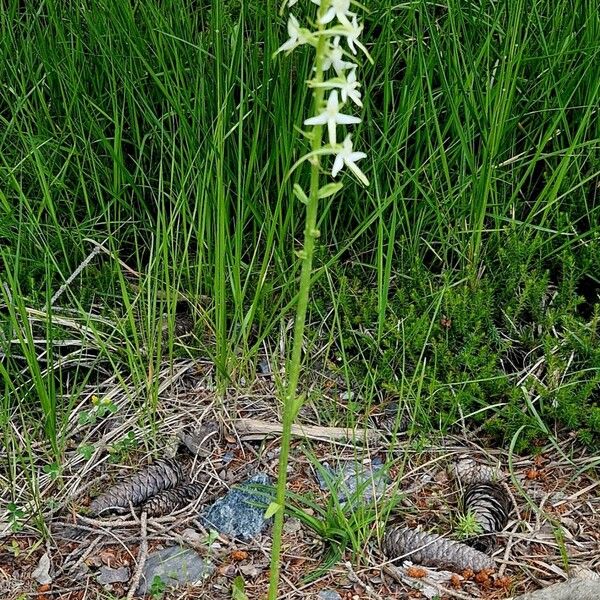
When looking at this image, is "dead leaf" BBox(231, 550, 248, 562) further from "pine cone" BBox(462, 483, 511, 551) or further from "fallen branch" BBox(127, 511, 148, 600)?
"pine cone" BBox(462, 483, 511, 551)

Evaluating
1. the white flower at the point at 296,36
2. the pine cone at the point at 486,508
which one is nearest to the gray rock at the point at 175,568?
the pine cone at the point at 486,508

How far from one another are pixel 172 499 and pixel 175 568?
0.75ft

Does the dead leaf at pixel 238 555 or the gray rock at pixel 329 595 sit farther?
the dead leaf at pixel 238 555

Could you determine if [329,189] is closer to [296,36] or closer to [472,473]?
[296,36]

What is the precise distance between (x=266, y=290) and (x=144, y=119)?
0.84 meters

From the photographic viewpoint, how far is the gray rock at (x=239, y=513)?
2238 mm

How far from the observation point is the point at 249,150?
293 centimetres

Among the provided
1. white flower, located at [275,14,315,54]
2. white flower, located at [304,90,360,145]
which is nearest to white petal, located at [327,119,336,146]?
white flower, located at [304,90,360,145]

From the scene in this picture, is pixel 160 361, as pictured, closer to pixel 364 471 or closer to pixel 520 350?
pixel 364 471

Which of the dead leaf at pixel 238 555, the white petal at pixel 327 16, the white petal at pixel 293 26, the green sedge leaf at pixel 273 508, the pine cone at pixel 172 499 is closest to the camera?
the white petal at pixel 327 16

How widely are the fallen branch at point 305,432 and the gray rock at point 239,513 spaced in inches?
8.7

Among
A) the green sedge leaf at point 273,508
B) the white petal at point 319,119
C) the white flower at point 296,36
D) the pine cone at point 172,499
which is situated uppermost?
the white flower at point 296,36

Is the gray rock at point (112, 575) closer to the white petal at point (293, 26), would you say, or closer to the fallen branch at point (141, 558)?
the fallen branch at point (141, 558)

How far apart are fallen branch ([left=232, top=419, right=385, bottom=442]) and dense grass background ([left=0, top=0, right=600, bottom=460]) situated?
0.11 m
